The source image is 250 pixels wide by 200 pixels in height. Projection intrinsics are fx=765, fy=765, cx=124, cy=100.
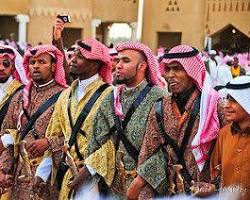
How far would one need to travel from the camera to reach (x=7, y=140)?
19.8 feet

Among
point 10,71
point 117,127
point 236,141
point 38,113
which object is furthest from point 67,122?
point 236,141

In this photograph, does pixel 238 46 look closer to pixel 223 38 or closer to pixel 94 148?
pixel 223 38

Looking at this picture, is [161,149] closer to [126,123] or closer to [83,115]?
[126,123]

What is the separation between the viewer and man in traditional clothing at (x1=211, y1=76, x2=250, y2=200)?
→ 4.18m

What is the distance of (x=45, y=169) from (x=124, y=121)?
0.94m

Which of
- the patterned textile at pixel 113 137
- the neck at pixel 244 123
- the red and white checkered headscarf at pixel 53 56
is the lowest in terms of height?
the patterned textile at pixel 113 137

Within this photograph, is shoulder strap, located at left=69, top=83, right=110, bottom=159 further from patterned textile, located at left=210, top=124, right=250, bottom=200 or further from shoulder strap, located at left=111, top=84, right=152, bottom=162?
patterned textile, located at left=210, top=124, right=250, bottom=200

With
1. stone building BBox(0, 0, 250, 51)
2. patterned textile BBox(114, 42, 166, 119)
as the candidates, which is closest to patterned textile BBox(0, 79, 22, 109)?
patterned textile BBox(114, 42, 166, 119)

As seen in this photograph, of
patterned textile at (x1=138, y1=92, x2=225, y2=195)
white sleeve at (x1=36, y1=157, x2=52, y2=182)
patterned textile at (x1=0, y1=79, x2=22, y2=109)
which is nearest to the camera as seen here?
patterned textile at (x1=138, y1=92, x2=225, y2=195)

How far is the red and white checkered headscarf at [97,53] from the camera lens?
543cm

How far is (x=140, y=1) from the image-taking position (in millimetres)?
31797

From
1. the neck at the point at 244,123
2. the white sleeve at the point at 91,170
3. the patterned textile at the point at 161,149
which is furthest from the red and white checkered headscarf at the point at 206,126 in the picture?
the white sleeve at the point at 91,170

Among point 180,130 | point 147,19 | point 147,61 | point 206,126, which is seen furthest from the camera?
point 147,19

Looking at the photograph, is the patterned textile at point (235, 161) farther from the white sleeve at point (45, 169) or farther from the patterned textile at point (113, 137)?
the white sleeve at point (45, 169)
